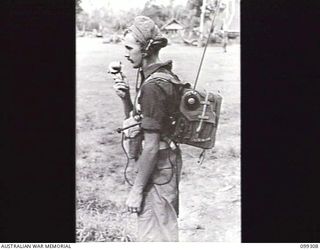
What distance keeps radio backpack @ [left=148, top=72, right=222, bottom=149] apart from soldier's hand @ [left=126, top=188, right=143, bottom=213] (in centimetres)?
31

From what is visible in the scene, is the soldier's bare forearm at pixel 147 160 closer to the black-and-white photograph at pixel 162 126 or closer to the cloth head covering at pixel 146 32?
the black-and-white photograph at pixel 162 126

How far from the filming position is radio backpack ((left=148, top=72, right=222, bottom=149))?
2248mm

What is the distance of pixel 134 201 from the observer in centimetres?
227

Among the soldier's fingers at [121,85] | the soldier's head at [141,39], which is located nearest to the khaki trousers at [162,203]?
the soldier's fingers at [121,85]

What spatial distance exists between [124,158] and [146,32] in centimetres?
61

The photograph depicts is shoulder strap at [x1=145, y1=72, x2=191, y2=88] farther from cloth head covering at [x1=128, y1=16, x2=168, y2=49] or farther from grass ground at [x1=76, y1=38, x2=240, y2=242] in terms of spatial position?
cloth head covering at [x1=128, y1=16, x2=168, y2=49]

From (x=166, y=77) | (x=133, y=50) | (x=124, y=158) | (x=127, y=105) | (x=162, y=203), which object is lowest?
(x=162, y=203)

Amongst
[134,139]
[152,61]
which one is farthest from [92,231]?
[152,61]

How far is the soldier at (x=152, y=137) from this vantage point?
2232 millimetres
